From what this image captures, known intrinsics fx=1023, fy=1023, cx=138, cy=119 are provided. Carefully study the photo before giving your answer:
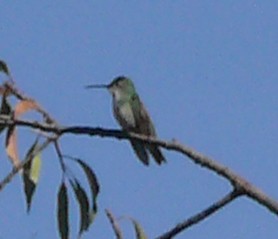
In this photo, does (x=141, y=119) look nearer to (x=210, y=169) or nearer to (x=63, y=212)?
(x=63, y=212)

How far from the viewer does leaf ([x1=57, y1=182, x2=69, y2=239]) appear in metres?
2.02

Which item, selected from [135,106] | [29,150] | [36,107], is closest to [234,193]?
[36,107]

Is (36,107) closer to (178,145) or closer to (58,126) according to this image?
(58,126)

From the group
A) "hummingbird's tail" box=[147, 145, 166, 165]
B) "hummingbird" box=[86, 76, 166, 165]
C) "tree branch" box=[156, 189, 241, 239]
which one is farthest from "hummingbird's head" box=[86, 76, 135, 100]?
"tree branch" box=[156, 189, 241, 239]

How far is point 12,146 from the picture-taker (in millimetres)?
1984

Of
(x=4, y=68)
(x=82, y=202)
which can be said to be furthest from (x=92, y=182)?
(x=4, y=68)

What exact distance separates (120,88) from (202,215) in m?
Answer: 4.23

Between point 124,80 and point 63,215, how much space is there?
3834mm

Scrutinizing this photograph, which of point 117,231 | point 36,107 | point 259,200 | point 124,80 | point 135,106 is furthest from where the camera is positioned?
point 124,80

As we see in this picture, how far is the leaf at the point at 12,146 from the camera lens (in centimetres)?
192

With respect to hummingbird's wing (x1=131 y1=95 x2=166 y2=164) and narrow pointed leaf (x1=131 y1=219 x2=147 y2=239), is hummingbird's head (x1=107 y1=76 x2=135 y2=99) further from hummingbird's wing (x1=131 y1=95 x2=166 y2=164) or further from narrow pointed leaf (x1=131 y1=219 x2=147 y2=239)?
narrow pointed leaf (x1=131 y1=219 x2=147 y2=239)

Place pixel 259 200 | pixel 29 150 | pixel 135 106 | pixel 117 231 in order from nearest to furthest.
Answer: pixel 259 200, pixel 117 231, pixel 29 150, pixel 135 106

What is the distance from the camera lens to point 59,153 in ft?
6.23

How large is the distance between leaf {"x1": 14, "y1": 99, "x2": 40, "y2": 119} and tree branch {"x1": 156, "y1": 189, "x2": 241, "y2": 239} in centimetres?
40
